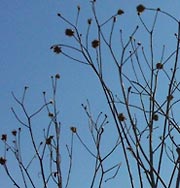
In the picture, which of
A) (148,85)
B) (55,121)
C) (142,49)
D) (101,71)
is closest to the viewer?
(101,71)

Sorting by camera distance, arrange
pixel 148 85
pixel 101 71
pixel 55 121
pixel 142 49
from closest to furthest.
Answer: pixel 101 71, pixel 148 85, pixel 142 49, pixel 55 121

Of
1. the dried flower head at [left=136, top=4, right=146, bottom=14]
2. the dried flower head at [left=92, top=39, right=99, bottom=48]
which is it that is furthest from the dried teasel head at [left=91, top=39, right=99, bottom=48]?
the dried flower head at [left=136, top=4, right=146, bottom=14]

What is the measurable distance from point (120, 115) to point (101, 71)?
0.35 metres

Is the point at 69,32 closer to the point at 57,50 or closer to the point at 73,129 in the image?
the point at 57,50

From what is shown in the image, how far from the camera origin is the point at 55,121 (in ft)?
13.8

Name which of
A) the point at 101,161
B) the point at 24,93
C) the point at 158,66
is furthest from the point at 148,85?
the point at 24,93

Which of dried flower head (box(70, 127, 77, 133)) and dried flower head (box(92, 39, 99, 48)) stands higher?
dried flower head (box(92, 39, 99, 48))

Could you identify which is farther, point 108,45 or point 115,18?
point 115,18

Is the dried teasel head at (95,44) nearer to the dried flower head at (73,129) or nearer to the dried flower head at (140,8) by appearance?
the dried flower head at (140,8)

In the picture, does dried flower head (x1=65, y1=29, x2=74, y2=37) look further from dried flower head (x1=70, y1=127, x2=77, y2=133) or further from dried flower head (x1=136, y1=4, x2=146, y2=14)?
dried flower head (x1=70, y1=127, x2=77, y2=133)

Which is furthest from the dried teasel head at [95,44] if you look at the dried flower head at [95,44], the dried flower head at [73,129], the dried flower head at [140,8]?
the dried flower head at [73,129]

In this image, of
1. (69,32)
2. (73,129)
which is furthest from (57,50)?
(73,129)

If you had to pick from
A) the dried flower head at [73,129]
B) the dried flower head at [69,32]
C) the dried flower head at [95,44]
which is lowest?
the dried flower head at [73,129]

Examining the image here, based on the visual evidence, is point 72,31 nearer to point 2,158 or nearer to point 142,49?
point 142,49
